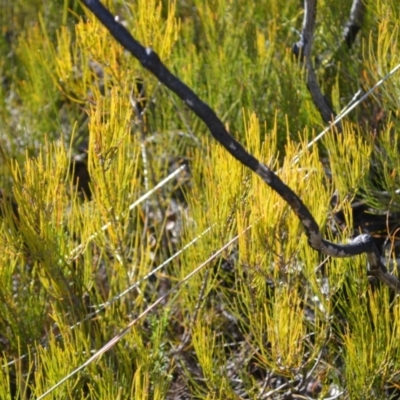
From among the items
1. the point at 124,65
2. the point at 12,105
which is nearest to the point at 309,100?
the point at 124,65

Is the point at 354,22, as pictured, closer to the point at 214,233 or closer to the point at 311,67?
the point at 311,67

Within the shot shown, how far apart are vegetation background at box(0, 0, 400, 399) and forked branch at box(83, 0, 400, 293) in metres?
0.10

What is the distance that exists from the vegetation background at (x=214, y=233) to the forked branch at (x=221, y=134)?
0.32 feet

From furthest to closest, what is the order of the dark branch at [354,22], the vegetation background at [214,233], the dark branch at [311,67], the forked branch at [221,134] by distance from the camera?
the dark branch at [354,22] < the dark branch at [311,67] < the vegetation background at [214,233] < the forked branch at [221,134]

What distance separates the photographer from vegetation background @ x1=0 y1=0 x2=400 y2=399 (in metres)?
1.39

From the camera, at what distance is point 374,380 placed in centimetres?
140

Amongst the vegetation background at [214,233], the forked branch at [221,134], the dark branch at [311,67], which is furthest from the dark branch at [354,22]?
the forked branch at [221,134]

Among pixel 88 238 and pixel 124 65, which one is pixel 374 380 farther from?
pixel 124 65

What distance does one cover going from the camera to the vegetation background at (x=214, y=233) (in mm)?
1389

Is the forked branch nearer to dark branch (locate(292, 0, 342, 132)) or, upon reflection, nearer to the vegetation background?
the vegetation background

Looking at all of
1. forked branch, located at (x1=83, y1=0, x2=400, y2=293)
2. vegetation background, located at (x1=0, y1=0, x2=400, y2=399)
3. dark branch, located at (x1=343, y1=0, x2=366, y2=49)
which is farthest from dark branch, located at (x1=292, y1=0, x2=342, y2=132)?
forked branch, located at (x1=83, y1=0, x2=400, y2=293)

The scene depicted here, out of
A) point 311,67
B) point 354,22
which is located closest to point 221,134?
point 311,67

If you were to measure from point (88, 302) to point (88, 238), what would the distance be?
1.34 ft

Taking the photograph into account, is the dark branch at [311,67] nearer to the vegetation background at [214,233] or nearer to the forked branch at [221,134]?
the vegetation background at [214,233]
